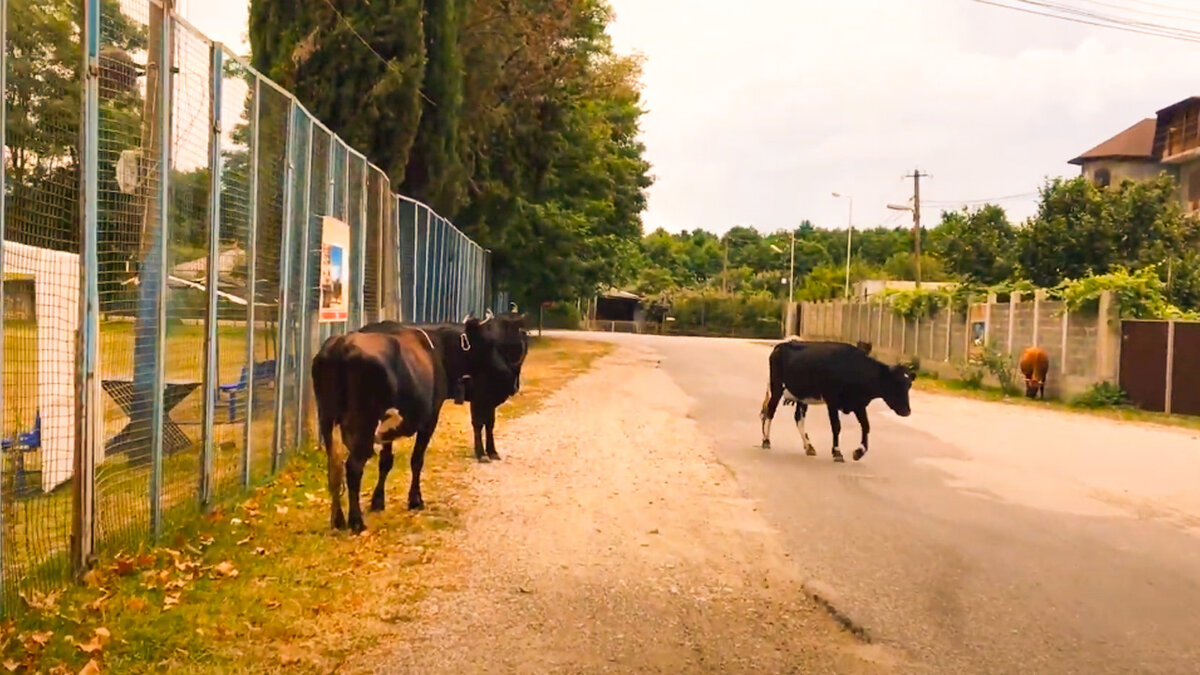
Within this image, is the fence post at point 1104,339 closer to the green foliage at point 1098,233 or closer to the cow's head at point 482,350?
the green foliage at point 1098,233

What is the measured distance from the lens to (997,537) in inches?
347

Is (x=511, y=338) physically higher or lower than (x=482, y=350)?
higher

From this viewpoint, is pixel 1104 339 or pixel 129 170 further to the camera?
pixel 1104 339

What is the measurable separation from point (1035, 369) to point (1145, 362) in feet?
9.17

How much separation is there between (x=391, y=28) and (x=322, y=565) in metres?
15.8

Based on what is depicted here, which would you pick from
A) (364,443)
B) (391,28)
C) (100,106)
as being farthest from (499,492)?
(391,28)

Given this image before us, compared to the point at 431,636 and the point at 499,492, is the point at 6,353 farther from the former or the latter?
the point at 499,492

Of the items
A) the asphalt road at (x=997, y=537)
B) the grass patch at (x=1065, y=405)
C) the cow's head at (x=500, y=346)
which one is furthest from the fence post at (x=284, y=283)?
the grass patch at (x=1065, y=405)

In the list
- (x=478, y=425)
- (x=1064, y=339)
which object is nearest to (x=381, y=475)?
(x=478, y=425)

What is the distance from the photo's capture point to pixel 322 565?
704 cm

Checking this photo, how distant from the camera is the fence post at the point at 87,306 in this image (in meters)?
5.83

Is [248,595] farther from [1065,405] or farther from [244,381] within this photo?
[1065,405]

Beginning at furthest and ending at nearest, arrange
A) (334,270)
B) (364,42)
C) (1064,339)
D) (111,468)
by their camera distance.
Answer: (1064,339) < (364,42) < (334,270) < (111,468)

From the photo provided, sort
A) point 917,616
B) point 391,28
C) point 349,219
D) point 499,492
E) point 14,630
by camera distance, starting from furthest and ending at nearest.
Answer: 1. point 391,28
2. point 349,219
3. point 499,492
4. point 917,616
5. point 14,630
